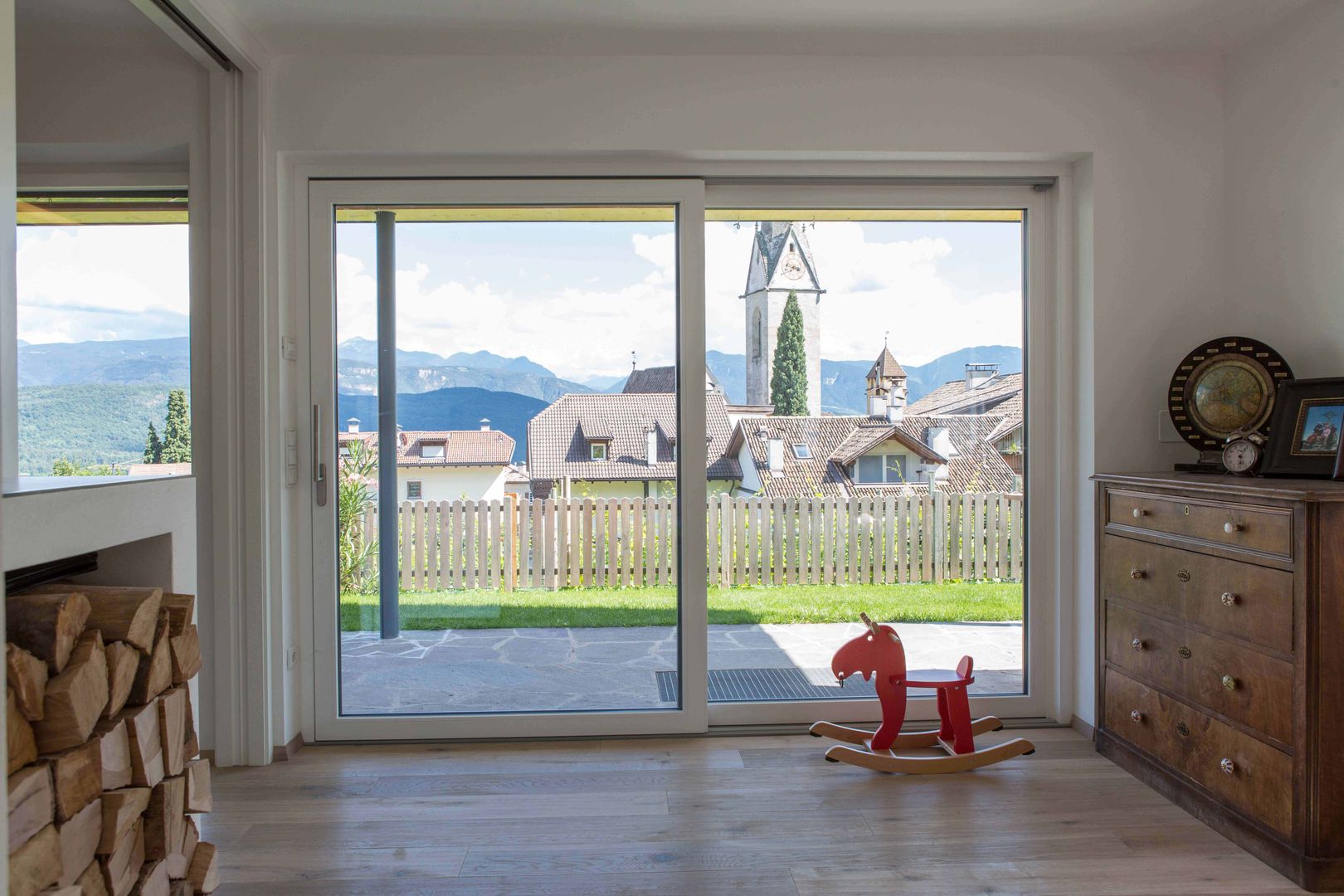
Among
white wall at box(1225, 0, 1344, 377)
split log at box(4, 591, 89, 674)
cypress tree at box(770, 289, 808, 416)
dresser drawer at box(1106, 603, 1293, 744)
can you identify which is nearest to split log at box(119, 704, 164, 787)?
split log at box(4, 591, 89, 674)

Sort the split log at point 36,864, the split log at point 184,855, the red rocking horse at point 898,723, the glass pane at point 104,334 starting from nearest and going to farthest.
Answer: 1. the split log at point 36,864
2. the split log at point 184,855
3. the red rocking horse at point 898,723
4. the glass pane at point 104,334

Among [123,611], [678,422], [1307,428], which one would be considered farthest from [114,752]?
[1307,428]

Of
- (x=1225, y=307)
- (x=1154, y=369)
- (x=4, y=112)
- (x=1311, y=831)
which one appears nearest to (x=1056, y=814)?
(x=1311, y=831)

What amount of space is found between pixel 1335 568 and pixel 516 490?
244cm

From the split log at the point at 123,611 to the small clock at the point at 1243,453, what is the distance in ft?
9.59

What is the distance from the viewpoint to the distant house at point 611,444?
326 cm

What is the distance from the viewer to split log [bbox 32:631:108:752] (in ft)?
5.02

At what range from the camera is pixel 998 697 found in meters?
3.36

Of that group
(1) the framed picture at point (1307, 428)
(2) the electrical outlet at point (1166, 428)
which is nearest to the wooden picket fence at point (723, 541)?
(2) the electrical outlet at point (1166, 428)

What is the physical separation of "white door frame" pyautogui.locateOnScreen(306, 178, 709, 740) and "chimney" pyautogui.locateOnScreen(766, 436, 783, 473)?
0.82 feet

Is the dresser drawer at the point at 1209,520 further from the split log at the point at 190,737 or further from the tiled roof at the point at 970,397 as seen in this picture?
the split log at the point at 190,737

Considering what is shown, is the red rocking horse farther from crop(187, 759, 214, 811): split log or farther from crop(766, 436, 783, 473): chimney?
crop(187, 759, 214, 811): split log

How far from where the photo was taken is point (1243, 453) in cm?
270

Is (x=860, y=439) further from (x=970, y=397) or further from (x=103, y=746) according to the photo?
(x=103, y=746)
